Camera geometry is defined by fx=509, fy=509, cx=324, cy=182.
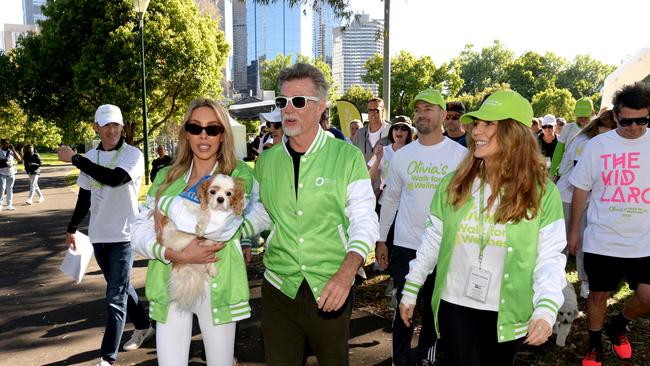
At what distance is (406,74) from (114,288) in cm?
5748

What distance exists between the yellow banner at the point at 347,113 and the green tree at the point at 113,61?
1630cm

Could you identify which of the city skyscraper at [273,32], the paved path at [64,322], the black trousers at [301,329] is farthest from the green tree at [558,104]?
the city skyscraper at [273,32]

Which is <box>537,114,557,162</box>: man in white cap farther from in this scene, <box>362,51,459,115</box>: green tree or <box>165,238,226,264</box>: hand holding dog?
<box>362,51,459,115</box>: green tree

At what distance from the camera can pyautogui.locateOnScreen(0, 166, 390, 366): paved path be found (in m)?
5.32

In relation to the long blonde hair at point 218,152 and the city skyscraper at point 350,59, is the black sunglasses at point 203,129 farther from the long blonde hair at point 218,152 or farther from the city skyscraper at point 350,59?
the city skyscraper at point 350,59

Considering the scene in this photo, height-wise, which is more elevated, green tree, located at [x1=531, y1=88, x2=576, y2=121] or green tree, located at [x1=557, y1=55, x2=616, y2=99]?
green tree, located at [x1=557, y1=55, x2=616, y2=99]

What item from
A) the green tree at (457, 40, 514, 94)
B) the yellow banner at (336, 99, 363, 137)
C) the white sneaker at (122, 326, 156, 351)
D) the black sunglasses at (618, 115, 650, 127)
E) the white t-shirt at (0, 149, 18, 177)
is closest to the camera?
the black sunglasses at (618, 115, 650, 127)

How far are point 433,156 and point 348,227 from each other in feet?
6.22

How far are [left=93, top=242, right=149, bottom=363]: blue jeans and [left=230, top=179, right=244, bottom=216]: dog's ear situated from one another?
95.1 inches

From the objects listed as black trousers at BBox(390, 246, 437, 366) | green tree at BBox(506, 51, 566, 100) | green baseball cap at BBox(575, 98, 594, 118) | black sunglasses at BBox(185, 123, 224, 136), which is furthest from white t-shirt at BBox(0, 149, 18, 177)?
green tree at BBox(506, 51, 566, 100)

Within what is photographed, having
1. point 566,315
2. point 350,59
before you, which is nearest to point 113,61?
point 566,315

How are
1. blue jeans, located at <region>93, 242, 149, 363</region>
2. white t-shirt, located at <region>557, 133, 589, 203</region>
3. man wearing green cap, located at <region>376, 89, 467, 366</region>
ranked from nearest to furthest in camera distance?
man wearing green cap, located at <region>376, 89, 467, 366</region>
blue jeans, located at <region>93, 242, 149, 363</region>
white t-shirt, located at <region>557, 133, 589, 203</region>

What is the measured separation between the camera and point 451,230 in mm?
2904

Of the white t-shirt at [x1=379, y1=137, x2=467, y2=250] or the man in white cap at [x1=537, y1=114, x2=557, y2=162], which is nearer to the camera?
the white t-shirt at [x1=379, y1=137, x2=467, y2=250]
